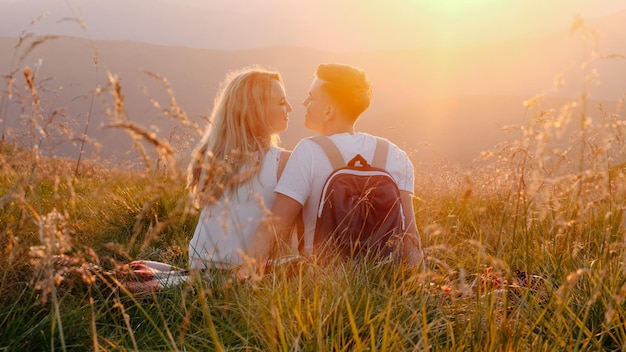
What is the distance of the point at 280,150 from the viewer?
4.04 metres

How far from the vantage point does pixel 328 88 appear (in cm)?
386

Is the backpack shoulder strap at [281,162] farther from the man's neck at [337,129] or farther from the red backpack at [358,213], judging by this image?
the red backpack at [358,213]

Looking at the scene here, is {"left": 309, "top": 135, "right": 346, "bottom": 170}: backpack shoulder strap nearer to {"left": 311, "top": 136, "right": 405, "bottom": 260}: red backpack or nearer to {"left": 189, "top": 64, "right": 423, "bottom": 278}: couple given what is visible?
{"left": 189, "top": 64, "right": 423, "bottom": 278}: couple

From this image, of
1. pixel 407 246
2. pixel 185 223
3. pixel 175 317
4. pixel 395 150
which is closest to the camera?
pixel 175 317

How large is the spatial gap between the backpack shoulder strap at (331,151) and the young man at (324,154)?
1.0 inches

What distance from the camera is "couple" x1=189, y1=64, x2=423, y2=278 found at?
3.60 meters

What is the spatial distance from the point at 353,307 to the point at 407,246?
102 cm

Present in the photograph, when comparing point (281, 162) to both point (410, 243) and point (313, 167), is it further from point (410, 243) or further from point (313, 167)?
point (410, 243)

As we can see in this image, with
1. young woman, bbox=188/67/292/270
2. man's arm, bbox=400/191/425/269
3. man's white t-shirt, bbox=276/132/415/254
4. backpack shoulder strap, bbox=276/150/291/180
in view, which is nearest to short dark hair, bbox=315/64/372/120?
man's white t-shirt, bbox=276/132/415/254

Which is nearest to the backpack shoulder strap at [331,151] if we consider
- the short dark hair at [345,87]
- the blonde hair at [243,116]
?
the short dark hair at [345,87]

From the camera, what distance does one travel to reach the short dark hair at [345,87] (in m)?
3.84

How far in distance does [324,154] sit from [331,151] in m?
0.05

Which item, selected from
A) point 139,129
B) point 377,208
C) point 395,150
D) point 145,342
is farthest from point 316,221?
point 139,129

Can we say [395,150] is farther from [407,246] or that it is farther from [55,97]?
[55,97]
